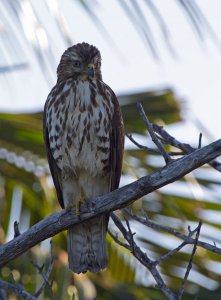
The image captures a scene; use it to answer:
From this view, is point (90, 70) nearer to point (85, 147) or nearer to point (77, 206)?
point (85, 147)

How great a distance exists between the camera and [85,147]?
488 cm

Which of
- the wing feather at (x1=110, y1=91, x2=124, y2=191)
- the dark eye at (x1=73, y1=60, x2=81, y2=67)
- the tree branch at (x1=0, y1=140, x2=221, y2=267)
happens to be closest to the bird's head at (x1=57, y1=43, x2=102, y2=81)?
the dark eye at (x1=73, y1=60, x2=81, y2=67)

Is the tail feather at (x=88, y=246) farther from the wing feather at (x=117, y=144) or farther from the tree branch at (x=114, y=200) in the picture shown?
the tree branch at (x=114, y=200)

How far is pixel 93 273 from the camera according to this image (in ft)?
17.3

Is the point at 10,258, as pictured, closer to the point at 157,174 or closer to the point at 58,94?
the point at 157,174

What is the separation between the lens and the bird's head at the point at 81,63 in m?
5.22

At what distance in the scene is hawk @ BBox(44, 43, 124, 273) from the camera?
16.0ft

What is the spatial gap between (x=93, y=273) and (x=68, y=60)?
4.13ft

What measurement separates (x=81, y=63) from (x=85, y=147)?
2.04 feet

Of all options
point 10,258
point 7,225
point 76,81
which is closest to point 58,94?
point 76,81

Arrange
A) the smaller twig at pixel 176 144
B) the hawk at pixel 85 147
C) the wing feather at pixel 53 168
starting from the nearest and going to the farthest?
1. the smaller twig at pixel 176 144
2. the hawk at pixel 85 147
3. the wing feather at pixel 53 168

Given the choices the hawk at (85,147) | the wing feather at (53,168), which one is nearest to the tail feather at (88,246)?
the hawk at (85,147)

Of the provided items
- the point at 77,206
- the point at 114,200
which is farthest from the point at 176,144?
the point at 77,206

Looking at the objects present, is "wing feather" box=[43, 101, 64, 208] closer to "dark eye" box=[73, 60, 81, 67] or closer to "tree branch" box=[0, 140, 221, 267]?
"dark eye" box=[73, 60, 81, 67]
